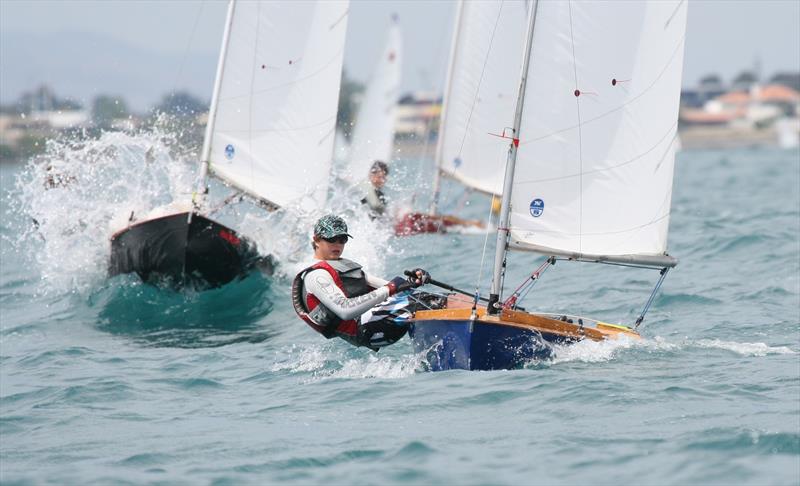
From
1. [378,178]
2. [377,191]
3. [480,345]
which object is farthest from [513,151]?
[377,191]

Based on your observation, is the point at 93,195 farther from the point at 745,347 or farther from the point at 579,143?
the point at 745,347

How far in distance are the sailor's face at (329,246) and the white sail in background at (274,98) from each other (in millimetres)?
5840

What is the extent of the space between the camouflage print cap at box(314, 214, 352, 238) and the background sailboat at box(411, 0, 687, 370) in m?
1.17

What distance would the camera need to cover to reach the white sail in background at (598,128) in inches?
374

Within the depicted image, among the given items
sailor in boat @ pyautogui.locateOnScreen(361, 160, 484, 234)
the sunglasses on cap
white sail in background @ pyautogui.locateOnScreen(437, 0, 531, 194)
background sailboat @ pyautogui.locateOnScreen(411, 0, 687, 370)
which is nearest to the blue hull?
background sailboat @ pyautogui.locateOnScreen(411, 0, 687, 370)

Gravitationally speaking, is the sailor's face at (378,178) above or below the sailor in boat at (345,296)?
above

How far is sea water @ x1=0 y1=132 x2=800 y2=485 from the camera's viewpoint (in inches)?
281

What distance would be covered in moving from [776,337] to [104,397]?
5240mm

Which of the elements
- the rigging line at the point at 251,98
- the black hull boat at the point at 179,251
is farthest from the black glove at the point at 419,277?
the rigging line at the point at 251,98

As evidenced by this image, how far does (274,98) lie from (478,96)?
212 inches

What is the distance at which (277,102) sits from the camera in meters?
15.4

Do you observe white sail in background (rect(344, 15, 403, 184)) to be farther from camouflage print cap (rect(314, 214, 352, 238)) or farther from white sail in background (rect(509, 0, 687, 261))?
camouflage print cap (rect(314, 214, 352, 238))

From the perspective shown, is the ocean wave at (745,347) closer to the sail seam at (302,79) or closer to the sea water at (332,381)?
the sea water at (332,381)

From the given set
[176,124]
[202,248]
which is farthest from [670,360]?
[176,124]
